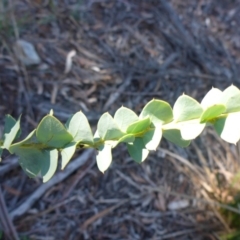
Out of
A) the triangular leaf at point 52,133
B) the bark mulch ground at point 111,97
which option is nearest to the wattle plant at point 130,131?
the triangular leaf at point 52,133

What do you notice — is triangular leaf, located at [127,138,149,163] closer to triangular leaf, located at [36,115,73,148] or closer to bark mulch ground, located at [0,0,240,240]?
triangular leaf, located at [36,115,73,148]

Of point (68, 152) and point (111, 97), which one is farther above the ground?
point (111, 97)

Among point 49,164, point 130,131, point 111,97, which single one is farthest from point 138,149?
point 111,97

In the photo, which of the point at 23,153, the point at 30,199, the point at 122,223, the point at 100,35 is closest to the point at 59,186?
the point at 30,199

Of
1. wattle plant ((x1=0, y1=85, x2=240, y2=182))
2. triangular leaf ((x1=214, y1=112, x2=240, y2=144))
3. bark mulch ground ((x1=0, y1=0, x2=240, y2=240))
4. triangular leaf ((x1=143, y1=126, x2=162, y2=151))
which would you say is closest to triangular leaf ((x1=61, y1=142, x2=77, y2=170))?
wattle plant ((x1=0, y1=85, x2=240, y2=182))

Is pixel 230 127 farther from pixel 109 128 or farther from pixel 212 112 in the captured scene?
pixel 109 128

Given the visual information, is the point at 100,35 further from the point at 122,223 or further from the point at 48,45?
the point at 122,223

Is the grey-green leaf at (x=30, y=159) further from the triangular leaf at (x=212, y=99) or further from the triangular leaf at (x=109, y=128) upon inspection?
the triangular leaf at (x=212, y=99)
